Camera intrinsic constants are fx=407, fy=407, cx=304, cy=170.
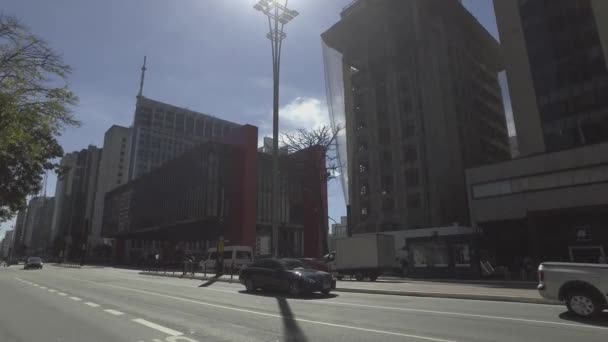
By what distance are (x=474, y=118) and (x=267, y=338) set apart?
64.9 meters

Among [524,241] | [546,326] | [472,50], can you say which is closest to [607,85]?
[524,241]

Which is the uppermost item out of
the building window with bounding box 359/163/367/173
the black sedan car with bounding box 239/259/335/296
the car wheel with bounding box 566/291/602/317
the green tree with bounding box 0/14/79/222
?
the building window with bounding box 359/163/367/173

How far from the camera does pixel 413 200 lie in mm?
56688

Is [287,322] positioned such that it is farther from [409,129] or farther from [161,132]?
[161,132]

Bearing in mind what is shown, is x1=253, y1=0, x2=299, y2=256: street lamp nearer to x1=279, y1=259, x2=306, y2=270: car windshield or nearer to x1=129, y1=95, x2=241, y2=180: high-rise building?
x1=279, y1=259, x2=306, y2=270: car windshield

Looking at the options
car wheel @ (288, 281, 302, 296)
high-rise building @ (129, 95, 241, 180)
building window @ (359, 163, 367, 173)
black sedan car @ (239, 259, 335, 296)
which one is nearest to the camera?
car wheel @ (288, 281, 302, 296)

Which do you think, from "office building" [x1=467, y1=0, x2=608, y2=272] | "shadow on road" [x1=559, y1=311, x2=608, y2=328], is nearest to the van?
"office building" [x1=467, y1=0, x2=608, y2=272]

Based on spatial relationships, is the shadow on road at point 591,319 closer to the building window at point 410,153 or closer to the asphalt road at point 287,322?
the asphalt road at point 287,322

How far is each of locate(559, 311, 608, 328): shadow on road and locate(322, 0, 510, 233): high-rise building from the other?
148 feet

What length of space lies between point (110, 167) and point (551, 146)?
13085 centimetres

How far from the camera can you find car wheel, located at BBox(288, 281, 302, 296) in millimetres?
14453

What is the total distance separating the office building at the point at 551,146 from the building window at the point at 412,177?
14.4 meters

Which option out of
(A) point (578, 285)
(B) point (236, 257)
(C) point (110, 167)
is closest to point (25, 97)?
(A) point (578, 285)

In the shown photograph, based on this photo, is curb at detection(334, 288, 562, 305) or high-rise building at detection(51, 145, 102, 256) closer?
curb at detection(334, 288, 562, 305)
